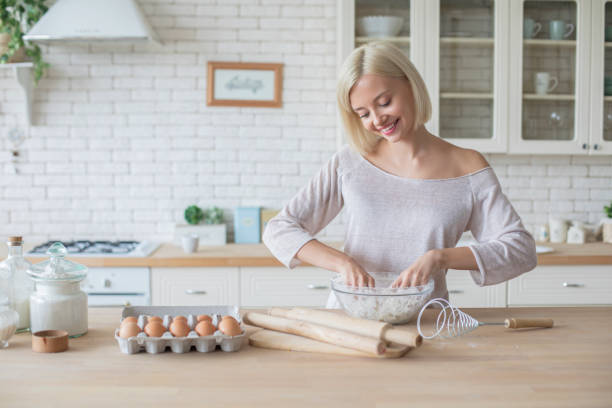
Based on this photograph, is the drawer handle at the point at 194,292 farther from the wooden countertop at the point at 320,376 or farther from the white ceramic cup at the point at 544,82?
the white ceramic cup at the point at 544,82

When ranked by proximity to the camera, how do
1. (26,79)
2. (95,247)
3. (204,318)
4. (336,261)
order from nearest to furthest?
(204,318) < (336,261) < (95,247) < (26,79)

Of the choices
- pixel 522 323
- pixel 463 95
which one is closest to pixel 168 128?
pixel 463 95

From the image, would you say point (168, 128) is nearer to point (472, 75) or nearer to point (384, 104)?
point (472, 75)

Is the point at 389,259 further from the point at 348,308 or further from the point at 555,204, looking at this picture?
the point at 555,204

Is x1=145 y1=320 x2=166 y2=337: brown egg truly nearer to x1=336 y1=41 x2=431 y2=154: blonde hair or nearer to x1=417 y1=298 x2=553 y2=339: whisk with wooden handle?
x1=417 y1=298 x2=553 y2=339: whisk with wooden handle

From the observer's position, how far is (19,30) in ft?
11.6

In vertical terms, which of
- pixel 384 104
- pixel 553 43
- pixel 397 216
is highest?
pixel 553 43

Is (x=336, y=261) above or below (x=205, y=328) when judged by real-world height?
above

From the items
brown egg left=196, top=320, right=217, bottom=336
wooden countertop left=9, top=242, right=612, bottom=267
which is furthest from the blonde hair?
wooden countertop left=9, top=242, right=612, bottom=267

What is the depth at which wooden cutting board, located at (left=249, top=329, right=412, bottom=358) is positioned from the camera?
1439 millimetres

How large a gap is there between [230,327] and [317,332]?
218 mm

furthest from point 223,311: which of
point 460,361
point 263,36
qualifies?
point 263,36

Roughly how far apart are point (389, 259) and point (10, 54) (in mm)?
2685

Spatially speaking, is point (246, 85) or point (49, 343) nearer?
point (49, 343)
